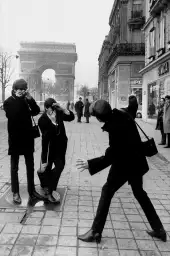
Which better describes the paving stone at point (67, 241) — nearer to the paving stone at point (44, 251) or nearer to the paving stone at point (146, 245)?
the paving stone at point (44, 251)

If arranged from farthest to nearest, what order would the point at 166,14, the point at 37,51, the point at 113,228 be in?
the point at 37,51 < the point at 166,14 < the point at 113,228

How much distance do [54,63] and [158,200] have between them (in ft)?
265

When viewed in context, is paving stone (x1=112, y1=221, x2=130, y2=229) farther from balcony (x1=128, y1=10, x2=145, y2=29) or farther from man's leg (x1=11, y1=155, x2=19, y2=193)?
balcony (x1=128, y1=10, x2=145, y2=29)

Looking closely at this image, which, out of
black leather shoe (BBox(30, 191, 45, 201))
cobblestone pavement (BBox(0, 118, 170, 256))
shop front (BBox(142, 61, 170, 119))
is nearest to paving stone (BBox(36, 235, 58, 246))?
cobblestone pavement (BBox(0, 118, 170, 256))

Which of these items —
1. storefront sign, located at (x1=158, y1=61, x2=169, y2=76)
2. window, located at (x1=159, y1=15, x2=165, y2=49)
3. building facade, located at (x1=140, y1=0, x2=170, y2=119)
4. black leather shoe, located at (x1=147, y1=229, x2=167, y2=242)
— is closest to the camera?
black leather shoe, located at (x1=147, y1=229, x2=167, y2=242)

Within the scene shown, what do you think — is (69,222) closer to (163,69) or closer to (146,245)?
(146,245)

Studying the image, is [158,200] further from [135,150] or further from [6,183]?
[6,183]

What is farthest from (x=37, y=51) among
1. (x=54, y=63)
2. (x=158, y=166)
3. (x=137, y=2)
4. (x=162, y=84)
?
(x=158, y=166)

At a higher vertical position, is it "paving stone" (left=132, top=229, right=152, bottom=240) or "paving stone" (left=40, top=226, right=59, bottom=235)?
"paving stone" (left=40, top=226, right=59, bottom=235)

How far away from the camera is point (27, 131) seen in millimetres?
4691

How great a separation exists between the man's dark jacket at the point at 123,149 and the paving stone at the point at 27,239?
102 cm

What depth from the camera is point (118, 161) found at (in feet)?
11.4

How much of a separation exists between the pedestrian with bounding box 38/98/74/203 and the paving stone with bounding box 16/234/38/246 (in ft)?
3.78

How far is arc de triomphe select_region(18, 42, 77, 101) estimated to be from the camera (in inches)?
3120
